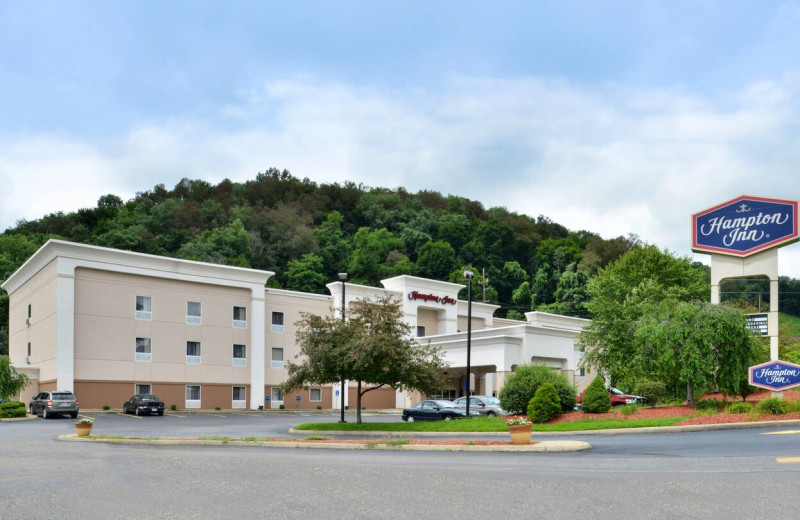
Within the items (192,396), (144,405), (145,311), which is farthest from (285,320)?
(144,405)

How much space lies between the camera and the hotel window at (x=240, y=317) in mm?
59094

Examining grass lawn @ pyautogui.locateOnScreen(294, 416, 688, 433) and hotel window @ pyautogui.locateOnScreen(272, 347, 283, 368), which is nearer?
grass lawn @ pyautogui.locateOnScreen(294, 416, 688, 433)

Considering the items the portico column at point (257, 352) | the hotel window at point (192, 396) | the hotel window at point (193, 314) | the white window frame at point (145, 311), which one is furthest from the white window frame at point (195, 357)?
the portico column at point (257, 352)

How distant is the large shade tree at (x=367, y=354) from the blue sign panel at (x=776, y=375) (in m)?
13.6

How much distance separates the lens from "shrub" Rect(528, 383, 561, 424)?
100 ft

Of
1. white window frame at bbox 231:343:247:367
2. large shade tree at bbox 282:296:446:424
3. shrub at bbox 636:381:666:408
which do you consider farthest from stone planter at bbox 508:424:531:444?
white window frame at bbox 231:343:247:367

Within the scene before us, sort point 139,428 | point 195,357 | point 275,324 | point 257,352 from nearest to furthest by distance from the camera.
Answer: point 139,428, point 195,357, point 257,352, point 275,324

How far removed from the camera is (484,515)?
10.7 m

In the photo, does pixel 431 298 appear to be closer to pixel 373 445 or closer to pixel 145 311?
pixel 145 311

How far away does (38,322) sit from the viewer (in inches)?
2152

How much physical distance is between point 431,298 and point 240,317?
17.3 meters

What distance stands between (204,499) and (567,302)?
89.2 m

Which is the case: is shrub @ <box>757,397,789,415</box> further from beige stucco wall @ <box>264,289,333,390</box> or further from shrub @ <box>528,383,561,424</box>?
beige stucco wall @ <box>264,289,333,390</box>

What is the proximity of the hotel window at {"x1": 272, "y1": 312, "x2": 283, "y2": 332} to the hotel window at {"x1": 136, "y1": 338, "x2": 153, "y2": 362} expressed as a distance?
10.7m
